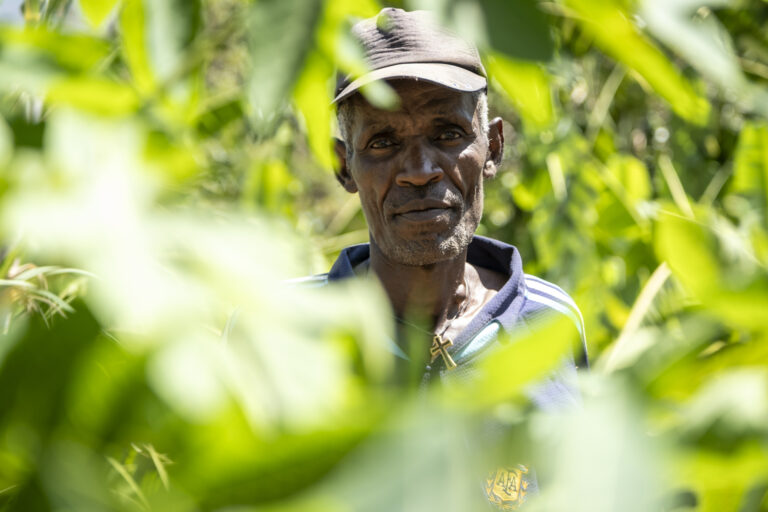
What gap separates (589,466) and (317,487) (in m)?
0.08

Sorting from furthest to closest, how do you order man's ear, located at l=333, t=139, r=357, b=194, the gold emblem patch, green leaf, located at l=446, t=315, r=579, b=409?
man's ear, located at l=333, t=139, r=357, b=194 → the gold emblem patch → green leaf, located at l=446, t=315, r=579, b=409

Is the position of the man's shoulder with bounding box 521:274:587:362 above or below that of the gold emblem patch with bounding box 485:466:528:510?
below

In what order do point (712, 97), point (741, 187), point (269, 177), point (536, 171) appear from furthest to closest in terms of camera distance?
point (712, 97) < point (536, 171) < point (269, 177) < point (741, 187)

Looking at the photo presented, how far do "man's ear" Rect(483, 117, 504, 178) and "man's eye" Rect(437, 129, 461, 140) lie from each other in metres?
0.14

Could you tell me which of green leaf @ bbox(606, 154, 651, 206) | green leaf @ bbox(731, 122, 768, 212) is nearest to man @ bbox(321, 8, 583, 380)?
green leaf @ bbox(731, 122, 768, 212)

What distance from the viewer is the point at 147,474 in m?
0.33

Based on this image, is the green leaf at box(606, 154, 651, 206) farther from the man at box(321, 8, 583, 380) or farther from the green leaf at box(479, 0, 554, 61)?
the green leaf at box(479, 0, 554, 61)

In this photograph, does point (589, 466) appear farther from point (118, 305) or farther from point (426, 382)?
point (426, 382)

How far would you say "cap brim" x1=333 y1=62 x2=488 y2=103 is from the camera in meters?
0.96

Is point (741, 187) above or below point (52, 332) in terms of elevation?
below

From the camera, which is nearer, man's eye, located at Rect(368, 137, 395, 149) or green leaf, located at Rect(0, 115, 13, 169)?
green leaf, located at Rect(0, 115, 13, 169)

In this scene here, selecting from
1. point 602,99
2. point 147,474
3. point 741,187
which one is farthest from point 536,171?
point 147,474

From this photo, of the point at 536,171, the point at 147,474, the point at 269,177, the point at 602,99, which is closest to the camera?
the point at 147,474

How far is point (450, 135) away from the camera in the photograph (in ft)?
3.44
